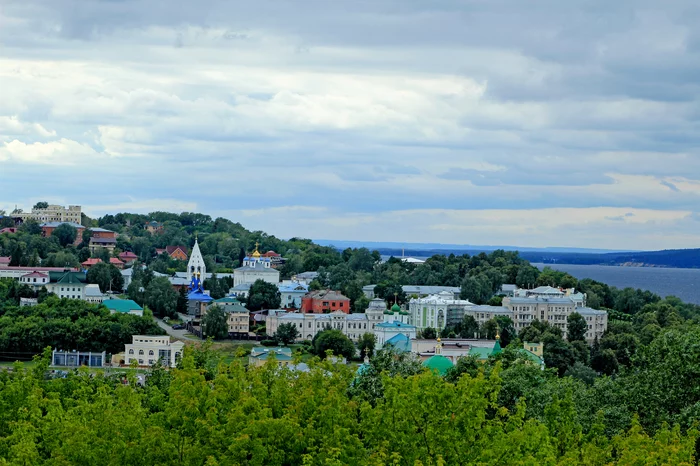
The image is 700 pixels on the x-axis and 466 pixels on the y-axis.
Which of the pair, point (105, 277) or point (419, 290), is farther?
point (419, 290)

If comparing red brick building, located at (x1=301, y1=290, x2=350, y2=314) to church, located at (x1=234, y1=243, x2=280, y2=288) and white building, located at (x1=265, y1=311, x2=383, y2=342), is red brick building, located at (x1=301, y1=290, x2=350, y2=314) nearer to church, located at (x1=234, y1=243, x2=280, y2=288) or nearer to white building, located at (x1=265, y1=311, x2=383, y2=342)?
white building, located at (x1=265, y1=311, x2=383, y2=342)

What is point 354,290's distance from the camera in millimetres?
103812

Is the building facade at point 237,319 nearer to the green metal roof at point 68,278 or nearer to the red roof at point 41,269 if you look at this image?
the green metal roof at point 68,278

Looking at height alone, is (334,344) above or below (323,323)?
below

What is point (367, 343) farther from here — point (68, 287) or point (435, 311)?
point (68, 287)

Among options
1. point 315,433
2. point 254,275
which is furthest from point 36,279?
point 315,433

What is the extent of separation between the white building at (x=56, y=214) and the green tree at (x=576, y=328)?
7611cm

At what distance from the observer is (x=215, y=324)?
3391 inches

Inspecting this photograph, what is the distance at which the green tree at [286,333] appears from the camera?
86.7 m

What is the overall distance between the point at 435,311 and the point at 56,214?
235 ft

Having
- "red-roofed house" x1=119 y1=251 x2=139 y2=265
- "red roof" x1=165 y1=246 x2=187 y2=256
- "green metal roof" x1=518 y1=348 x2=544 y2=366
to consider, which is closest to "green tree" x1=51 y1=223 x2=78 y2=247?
"red-roofed house" x1=119 y1=251 x2=139 y2=265

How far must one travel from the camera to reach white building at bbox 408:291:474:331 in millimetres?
91812

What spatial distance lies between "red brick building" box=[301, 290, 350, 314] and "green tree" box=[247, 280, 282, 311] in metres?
2.66

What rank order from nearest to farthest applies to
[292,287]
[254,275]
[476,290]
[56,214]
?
[476,290] < [292,287] < [254,275] < [56,214]
